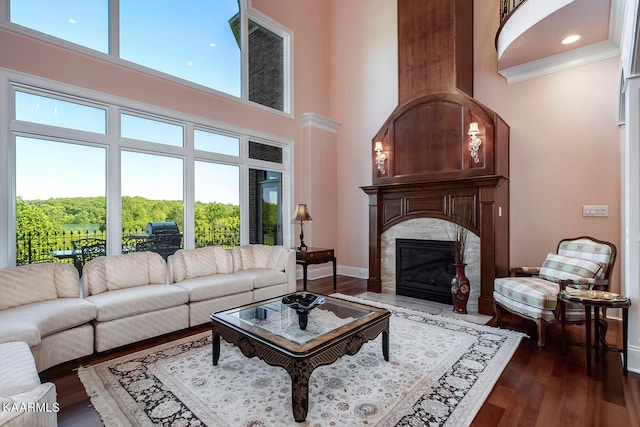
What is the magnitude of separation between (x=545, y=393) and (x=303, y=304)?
1814 millimetres

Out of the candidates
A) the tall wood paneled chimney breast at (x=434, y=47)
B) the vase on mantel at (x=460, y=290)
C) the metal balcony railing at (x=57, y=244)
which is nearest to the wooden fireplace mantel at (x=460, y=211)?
the vase on mantel at (x=460, y=290)

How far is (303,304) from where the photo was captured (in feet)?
8.32

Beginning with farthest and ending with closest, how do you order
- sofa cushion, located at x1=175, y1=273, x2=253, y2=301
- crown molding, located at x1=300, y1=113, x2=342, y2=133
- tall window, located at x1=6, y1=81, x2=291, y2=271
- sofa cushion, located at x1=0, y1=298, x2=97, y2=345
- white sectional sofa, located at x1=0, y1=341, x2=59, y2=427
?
crown molding, located at x1=300, y1=113, x2=342, y2=133, sofa cushion, located at x1=175, y1=273, x2=253, y2=301, tall window, located at x1=6, y1=81, x2=291, y2=271, sofa cushion, located at x1=0, y1=298, x2=97, y2=345, white sectional sofa, located at x1=0, y1=341, x2=59, y2=427

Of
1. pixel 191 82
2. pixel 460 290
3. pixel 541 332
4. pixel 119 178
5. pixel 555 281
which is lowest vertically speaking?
pixel 541 332

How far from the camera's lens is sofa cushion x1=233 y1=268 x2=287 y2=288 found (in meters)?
3.96

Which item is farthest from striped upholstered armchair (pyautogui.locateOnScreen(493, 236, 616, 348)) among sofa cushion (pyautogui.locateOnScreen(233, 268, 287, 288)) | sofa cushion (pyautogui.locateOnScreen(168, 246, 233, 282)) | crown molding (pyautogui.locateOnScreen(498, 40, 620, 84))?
sofa cushion (pyautogui.locateOnScreen(168, 246, 233, 282))

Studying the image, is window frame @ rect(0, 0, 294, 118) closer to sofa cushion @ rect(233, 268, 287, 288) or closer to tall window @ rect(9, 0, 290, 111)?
tall window @ rect(9, 0, 290, 111)

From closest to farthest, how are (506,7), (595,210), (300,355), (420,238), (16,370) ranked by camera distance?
(16,370) < (300,355) < (595,210) < (506,7) < (420,238)

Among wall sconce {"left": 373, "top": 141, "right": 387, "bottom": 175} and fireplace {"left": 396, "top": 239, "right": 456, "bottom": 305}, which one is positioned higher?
wall sconce {"left": 373, "top": 141, "right": 387, "bottom": 175}

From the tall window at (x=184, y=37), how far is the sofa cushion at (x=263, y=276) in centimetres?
287

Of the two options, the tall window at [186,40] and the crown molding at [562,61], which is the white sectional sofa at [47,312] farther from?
the crown molding at [562,61]

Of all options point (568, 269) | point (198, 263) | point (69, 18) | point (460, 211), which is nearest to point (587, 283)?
point (568, 269)

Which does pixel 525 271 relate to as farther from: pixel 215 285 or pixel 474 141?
pixel 215 285

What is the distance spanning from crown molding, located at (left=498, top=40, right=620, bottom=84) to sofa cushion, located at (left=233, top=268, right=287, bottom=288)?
13.8 feet
